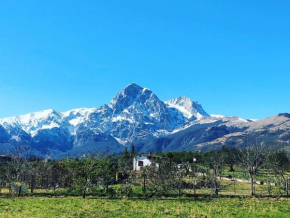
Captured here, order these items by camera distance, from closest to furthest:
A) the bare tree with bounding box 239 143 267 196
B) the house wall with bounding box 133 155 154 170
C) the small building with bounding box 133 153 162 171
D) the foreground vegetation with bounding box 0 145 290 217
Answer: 1. the foreground vegetation with bounding box 0 145 290 217
2. the bare tree with bounding box 239 143 267 196
3. the small building with bounding box 133 153 162 171
4. the house wall with bounding box 133 155 154 170

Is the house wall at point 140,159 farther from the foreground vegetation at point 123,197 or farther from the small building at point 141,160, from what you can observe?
the foreground vegetation at point 123,197

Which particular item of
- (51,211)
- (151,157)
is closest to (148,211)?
(51,211)

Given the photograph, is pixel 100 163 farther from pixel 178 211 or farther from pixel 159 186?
pixel 178 211

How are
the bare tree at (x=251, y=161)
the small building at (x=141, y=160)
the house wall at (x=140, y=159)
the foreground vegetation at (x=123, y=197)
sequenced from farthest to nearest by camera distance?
the house wall at (x=140, y=159) < the small building at (x=141, y=160) < the bare tree at (x=251, y=161) < the foreground vegetation at (x=123, y=197)

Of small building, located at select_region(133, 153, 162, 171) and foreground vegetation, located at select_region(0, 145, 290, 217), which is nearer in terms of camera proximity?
foreground vegetation, located at select_region(0, 145, 290, 217)

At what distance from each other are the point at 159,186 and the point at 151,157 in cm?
7413

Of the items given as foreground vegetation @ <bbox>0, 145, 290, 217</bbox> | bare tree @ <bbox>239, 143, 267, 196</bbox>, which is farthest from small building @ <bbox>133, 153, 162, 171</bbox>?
bare tree @ <bbox>239, 143, 267, 196</bbox>

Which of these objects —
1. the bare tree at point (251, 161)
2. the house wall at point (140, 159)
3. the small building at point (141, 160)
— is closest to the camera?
the bare tree at point (251, 161)

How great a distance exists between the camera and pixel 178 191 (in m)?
55.2

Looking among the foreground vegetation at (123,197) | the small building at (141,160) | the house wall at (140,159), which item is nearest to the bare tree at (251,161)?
the foreground vegetation at (123,197)

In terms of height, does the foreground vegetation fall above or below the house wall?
below

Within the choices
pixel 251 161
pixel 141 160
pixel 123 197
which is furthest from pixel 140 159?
pixel 123 197

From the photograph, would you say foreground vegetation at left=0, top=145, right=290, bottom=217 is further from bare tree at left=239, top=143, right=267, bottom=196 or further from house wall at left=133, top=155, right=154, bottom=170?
house wall at left=133, top=155, right=154, bottom=170

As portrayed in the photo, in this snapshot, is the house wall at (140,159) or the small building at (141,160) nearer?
the small building at (141,160)
